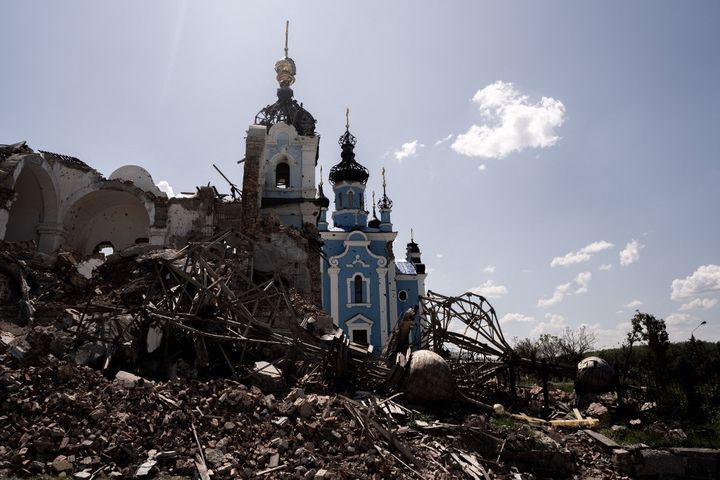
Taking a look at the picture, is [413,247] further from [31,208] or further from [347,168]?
[31,208]

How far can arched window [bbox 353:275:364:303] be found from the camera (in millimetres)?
33294

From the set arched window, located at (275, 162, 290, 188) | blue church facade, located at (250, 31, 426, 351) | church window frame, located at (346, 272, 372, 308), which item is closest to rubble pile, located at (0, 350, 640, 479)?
blue church facade, located at (250, 31, 426, 351)

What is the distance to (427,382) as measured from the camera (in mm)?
8172

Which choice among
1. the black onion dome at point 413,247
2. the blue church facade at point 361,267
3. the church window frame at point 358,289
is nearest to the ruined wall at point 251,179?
the blue church facade at point 361,267

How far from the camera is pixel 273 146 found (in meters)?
30.9

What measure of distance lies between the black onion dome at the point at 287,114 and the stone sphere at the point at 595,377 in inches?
1018

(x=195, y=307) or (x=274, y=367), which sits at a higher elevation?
(x=195, y=307)

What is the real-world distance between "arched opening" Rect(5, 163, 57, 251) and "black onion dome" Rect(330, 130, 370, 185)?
23743mm

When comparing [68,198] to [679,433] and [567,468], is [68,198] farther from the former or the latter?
[679,433]

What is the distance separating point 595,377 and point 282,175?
77.6 ft

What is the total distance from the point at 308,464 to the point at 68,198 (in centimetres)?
1533

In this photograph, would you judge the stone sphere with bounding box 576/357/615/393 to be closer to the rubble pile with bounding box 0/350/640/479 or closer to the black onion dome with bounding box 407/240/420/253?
the rubble pile with bounding box 0/350/640/479

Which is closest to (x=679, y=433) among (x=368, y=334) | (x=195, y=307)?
(x=195, y=307)

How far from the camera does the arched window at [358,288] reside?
33.3m
